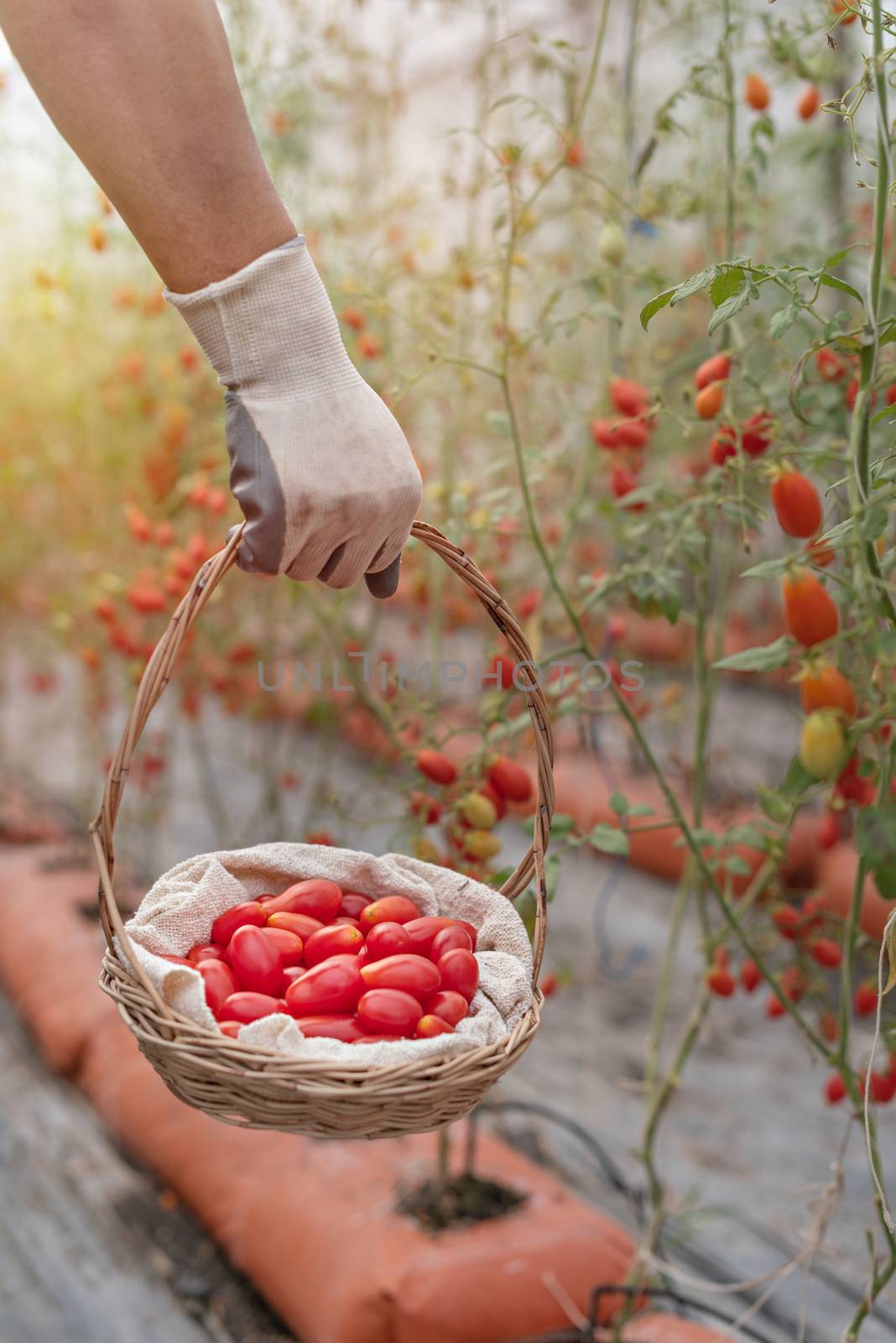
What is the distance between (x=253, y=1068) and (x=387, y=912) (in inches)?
6.8

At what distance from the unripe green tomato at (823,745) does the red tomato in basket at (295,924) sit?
13.3 inches

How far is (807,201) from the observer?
3.16 metres

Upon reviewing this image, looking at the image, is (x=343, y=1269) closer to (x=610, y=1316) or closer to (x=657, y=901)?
(x=610, y=1316)

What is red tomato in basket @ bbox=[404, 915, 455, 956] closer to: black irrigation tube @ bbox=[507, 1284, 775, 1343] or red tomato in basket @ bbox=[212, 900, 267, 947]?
red tomato in basket @ bbox=[212, 900, 267, 947]

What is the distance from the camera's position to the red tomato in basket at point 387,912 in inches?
31.4

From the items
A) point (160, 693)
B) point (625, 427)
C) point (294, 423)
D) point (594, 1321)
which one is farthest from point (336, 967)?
point (594, 1321)

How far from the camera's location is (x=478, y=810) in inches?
42.5

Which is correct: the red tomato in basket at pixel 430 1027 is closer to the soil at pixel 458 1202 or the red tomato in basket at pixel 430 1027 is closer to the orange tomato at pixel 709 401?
the orange tomato at pixel 709 401

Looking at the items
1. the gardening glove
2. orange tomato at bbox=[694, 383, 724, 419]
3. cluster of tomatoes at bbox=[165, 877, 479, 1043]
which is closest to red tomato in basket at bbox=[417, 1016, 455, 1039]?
cluster of tomatoes at bbox=[165, 877, 479, 1043]

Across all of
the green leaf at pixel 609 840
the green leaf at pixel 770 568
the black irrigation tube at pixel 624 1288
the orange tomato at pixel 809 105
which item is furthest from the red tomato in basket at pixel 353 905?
the orange tomato at pixel 809 105

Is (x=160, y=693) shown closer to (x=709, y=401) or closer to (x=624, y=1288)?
(x=709, y=401)

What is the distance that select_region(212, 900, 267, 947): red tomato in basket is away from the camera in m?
0.79

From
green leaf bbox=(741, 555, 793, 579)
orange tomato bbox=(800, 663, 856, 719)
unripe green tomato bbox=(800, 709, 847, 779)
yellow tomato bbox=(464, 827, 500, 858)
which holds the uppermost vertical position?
green leaf bbox=(741, 555, 793, 579)

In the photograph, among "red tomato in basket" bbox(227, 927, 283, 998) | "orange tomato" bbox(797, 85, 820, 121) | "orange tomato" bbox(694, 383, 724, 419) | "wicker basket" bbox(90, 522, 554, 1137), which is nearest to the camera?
"wicker basket" bbox(90, 522, 554, 1137)
